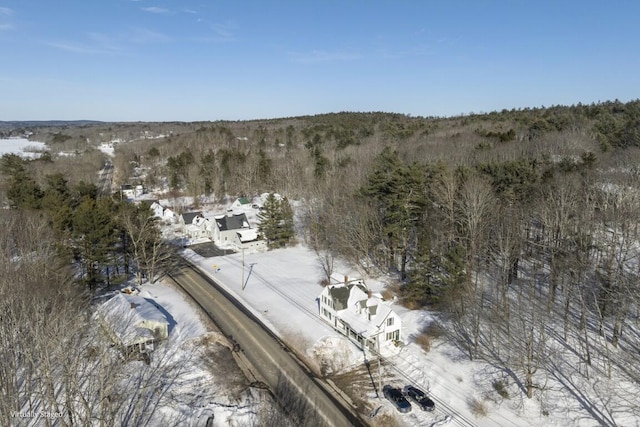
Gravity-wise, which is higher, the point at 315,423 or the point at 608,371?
the point at 608,371

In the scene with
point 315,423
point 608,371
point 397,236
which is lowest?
point 315,423

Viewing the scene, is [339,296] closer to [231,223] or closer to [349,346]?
[349,346]

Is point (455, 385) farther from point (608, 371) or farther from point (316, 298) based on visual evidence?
point (316, 298)

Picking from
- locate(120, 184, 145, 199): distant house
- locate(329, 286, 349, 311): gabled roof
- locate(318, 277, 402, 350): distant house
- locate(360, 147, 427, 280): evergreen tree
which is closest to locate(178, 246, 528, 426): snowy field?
locate(318, 277, 402, 350): distant house

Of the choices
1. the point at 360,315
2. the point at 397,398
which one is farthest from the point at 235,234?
the point at 397,398

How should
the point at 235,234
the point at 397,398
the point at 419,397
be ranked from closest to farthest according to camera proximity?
the point at 397,398
the point at 419,397
the point at 235,234

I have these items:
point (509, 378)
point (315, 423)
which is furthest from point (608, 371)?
point (315, 423)
